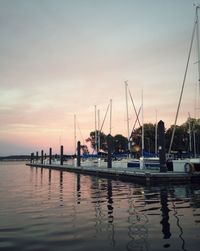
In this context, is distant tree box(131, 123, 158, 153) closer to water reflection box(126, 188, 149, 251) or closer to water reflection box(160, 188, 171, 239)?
water reflection box(160, 188, 171, 239)

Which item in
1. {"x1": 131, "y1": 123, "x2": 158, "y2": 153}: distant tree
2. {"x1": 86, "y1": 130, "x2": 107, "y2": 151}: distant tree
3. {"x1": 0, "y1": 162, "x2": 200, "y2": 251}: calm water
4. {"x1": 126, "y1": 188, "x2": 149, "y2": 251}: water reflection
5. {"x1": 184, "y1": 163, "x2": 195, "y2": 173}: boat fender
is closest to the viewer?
{"x1": 126, "y1": 188, "x2": 149, "y2": 251}: water reflection

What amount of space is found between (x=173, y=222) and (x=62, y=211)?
228 inches

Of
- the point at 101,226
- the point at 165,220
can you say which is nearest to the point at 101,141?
the point at 165,220

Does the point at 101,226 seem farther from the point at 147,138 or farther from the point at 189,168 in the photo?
the point at 147,138

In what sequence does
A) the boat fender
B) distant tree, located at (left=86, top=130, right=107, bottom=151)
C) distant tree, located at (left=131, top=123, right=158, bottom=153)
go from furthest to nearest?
distant tree, located at (left=86, top=130, right=107, bottom=151)
distant tree, located at (left=131, top=123, right=158, bottom=153)
the boat fender

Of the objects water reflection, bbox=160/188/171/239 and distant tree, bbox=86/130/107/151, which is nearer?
water reflection, bbox=160/188/171/239

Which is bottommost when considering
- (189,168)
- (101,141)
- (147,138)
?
(189,168)

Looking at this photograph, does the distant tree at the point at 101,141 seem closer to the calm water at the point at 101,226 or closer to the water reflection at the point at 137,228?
the calm water at the point at 101,226

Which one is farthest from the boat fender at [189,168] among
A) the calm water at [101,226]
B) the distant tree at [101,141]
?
the distant tree at [101,141]

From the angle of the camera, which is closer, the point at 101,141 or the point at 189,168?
the point at 189,168

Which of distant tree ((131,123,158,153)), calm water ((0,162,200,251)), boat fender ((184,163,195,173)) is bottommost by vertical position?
calm water ((0,162,200,251))

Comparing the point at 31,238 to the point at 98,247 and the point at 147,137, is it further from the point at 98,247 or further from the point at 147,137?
the point at 147,137

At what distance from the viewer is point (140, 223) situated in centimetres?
1362

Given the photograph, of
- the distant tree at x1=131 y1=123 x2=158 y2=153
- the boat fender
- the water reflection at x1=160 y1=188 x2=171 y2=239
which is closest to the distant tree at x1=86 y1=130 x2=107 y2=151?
the distant tree at x1=131 y1=123 x2=158 y2=153
